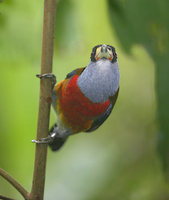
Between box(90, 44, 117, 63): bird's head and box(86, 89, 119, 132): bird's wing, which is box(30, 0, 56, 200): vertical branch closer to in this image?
box(90, 44, 117, 63): bird's head

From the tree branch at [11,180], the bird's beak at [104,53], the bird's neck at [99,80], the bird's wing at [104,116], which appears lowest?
the tree branch at [11,180]

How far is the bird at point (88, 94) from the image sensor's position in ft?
4.46

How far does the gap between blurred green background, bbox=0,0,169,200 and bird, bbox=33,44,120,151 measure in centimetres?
10

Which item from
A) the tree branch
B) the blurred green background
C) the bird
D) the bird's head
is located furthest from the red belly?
the tree branch

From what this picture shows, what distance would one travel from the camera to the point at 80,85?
160 centimetres

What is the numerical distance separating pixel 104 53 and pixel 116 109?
1.48 meters

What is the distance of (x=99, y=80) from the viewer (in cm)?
145

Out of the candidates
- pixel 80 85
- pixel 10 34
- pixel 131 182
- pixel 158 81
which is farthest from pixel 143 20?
pixel 131 182

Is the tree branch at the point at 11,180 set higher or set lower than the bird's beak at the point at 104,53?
lower

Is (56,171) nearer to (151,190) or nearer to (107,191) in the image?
(107,191)

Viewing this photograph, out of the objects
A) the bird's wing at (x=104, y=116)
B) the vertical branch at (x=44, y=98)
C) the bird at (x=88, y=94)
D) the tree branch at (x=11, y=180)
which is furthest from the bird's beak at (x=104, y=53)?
the tree branch at (x=11, y=180)

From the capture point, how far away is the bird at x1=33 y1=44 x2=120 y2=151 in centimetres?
136

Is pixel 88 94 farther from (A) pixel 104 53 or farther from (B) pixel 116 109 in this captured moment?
(B) pixel 116 109

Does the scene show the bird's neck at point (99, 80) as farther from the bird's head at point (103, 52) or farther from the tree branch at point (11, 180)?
the tree branch at point (11, 180)
